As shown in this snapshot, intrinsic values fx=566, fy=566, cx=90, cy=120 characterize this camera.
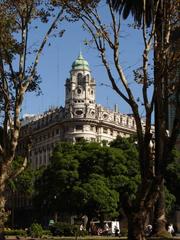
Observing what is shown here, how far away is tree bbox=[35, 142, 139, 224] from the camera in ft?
186

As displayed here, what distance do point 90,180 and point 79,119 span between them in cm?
4969

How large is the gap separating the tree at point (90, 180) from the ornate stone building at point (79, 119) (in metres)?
41.2

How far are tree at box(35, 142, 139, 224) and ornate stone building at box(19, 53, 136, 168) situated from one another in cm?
4122

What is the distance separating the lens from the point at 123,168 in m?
60.2

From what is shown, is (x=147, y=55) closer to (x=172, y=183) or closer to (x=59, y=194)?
(x=59, y=194)

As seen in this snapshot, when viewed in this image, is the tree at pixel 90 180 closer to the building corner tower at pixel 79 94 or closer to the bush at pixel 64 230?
the bush at pixel 64 230

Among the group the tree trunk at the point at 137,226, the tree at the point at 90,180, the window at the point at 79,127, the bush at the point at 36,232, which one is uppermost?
the window at the point at 79,127

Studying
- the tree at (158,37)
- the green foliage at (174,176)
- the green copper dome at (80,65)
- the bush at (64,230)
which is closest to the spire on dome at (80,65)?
the green copper dome at (80,65)

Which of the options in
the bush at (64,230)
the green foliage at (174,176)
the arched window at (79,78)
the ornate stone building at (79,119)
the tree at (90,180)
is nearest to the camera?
the bush at (64,230)

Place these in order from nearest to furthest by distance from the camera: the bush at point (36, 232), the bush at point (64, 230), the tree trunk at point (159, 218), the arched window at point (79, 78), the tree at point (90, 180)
Answer: the tree trunk at point (159, 218) < the bush at point (36, 232) < the bush at point (64, 230) < the tree at point (90, 180) < the arched window at point (79, 78)

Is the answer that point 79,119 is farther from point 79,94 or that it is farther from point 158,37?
point 158,37

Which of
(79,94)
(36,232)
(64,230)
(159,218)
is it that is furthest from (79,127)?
(159,218)

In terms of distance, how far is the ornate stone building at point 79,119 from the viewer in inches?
4242

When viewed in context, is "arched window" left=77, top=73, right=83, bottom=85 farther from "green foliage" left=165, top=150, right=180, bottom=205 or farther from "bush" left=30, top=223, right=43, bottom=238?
"bush" left=30, top=223, right=43, bottom=238
